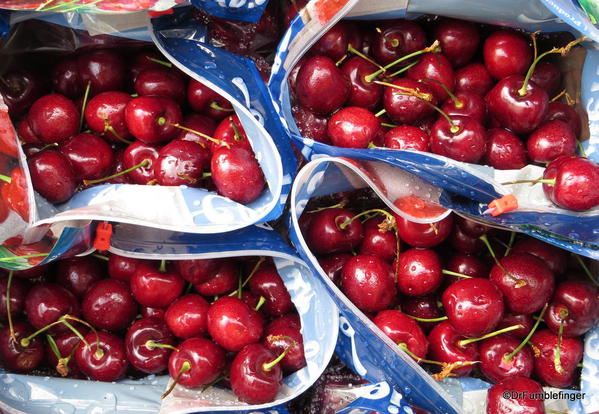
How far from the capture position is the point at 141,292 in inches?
39.9

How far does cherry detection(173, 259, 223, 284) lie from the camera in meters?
1.00

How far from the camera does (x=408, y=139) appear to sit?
961 millimetres

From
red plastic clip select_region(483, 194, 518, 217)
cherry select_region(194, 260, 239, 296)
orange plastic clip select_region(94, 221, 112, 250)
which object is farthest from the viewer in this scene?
cherry select_region(194, 260, 239, 296)

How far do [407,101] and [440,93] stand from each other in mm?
74

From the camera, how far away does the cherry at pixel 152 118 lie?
0.98m

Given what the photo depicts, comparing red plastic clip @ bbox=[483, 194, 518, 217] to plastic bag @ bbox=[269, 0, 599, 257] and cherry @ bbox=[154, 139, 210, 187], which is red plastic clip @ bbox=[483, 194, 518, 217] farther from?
cherry @ bbox=[154, 139, 210, 187]

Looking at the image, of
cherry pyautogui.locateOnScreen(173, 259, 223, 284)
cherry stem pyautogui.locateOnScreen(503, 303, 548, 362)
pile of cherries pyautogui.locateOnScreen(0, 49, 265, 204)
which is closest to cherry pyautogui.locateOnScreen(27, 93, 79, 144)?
pile of cherries pyautogui.locateOnScreen(0, 49, 265, 204)

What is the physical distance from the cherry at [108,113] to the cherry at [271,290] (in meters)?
0.36

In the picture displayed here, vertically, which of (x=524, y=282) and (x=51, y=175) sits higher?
(x=51, y=175)

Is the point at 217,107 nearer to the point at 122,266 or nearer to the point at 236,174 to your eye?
the point at 236,174

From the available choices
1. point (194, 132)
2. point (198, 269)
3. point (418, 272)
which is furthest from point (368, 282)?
point (194, 132)

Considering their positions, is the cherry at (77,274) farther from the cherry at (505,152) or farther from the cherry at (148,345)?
the cherry at (505,152)

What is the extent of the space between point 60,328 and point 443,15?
34.9 inches

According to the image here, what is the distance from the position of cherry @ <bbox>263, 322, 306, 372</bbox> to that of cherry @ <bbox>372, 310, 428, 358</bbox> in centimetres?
14
